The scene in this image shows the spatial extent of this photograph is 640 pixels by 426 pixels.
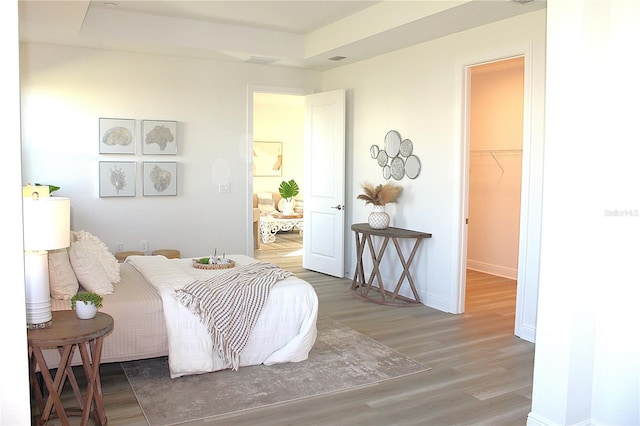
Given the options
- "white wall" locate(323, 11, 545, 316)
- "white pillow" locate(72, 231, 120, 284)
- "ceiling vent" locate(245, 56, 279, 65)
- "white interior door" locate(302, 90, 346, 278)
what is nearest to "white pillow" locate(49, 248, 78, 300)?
"white pillow" locate(72, 231, 120, 284)

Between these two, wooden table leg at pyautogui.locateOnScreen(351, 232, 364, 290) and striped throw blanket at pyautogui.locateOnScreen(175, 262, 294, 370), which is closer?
striped throw blanket at pyautogui.locateOnScreen(175, 262, 294, 370)

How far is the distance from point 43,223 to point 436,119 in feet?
12.9

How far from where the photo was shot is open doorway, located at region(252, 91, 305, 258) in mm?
11125

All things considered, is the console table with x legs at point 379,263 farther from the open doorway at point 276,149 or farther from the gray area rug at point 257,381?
the open doorway at point 276,149

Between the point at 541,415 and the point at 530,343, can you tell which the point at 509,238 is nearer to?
the point at 530,343

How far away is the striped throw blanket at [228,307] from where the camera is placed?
3.67 meters

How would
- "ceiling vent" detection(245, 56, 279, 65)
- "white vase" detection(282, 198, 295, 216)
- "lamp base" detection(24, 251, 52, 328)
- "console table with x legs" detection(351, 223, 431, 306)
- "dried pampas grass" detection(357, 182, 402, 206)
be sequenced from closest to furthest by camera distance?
"lamp base" detection(24, 251, 52, 328), "console table with x legs" detection(351, 223, 431, 306), "dried pampas grass" detection(357, 182, 402, 206), "ceiling vent" detection(245, 56, 279, 65), "white vase" detection(282, 198, 295, 216)

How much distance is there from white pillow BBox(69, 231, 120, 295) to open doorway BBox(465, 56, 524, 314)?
4.25 m

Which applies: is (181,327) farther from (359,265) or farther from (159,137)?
(159,137)

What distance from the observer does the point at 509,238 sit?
7121 millimetres

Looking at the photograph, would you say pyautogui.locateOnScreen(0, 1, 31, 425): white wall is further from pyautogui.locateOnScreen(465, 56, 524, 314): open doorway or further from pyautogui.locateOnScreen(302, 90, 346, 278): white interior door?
pyautogui.locateOnScreen(465, 56, 524, 314): open doorway

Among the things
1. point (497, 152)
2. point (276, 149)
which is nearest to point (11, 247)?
point (497, 152)

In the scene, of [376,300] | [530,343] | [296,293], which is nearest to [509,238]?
[376,300]

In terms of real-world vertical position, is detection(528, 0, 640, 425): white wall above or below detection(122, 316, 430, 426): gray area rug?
above
